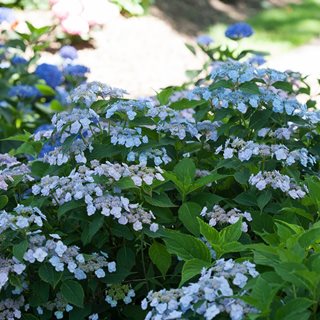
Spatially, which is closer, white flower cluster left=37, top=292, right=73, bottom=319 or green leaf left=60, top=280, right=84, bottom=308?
green leaf left=60, top=280, right=84, bottom=308

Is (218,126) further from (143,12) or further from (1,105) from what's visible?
(143,12)

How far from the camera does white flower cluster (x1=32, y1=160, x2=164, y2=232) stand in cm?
209

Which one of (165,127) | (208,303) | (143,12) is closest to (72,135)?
(165,127)

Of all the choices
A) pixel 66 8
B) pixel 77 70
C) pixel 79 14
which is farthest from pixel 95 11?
pixel 77 70

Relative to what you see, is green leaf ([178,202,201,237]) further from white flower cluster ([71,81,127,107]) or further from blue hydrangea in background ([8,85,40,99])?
blue hydrangea in background ([8,85,40,99])

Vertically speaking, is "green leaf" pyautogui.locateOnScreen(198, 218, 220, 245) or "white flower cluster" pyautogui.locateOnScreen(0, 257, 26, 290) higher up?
"green leaf" pyautogui.locateOnScreen(198, 218, 220, 245)

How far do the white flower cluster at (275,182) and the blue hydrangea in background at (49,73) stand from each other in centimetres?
281

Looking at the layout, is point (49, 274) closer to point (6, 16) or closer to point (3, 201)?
point (3, 201)

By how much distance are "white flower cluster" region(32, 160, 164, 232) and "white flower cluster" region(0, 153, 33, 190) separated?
17 centimetres

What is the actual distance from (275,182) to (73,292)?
63cm

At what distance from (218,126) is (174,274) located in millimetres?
615

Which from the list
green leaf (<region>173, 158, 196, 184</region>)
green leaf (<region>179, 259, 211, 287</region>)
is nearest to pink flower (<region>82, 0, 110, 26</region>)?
green leaf (<region>173, 158, 196, 184</region>)

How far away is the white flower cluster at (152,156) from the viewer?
2.38 m

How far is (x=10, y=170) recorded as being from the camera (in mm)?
2488
